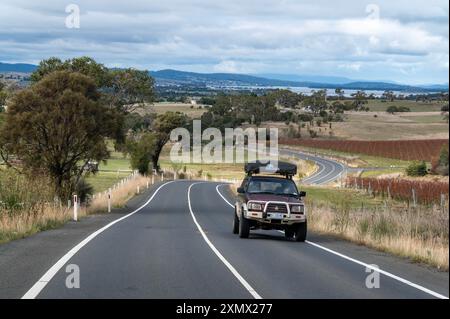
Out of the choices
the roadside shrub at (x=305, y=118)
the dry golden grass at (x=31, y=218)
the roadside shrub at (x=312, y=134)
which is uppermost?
the dry golden grass at (x=31, y=218)

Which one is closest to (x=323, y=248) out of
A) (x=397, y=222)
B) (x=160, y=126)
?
(x=397, y=222)

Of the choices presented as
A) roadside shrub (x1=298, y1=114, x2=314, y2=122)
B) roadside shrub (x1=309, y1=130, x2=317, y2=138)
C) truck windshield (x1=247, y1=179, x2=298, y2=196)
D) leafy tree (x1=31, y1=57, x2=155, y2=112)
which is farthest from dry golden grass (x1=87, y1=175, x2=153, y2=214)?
roadside shrub (x1=298, y1=114, x2=314, y2=122)

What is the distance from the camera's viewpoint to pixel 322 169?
10531 cm

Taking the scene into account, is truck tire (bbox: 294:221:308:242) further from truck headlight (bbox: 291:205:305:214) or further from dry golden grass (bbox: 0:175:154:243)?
dry golden grass (bbox: 0:175:154:243)

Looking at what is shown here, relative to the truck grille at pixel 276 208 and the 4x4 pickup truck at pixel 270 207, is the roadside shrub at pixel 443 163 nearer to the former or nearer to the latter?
the 4x4 pickup truck at pixel 270 207

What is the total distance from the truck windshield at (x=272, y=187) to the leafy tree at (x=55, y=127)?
16.1 m

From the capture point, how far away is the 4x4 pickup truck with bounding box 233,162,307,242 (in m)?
20.2

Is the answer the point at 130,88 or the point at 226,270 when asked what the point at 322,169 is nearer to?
the point at 130,88

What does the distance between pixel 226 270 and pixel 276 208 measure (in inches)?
267

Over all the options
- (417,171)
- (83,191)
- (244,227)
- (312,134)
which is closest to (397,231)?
(244,227)

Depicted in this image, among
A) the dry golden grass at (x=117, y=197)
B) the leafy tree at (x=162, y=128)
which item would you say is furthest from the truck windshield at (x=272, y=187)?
the leafy tree at (x=162, y=128)

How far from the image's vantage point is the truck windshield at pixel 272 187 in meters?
21.6

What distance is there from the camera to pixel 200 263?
14.7 meters
